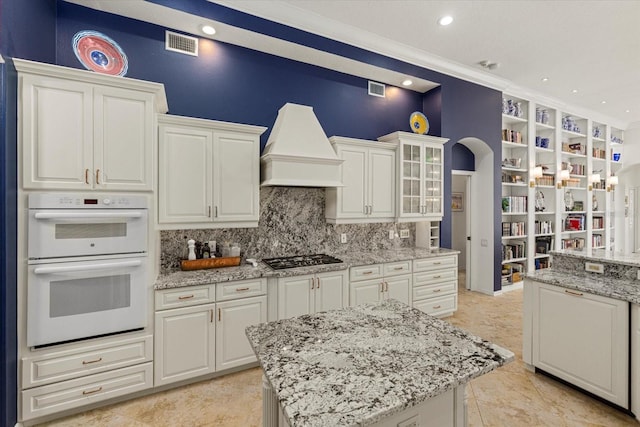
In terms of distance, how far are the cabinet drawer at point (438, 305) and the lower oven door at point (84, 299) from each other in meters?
3.05

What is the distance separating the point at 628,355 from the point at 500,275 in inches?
121

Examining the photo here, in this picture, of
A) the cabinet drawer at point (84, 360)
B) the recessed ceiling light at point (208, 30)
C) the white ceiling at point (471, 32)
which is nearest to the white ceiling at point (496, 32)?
the white ceiling at point (471, 32)

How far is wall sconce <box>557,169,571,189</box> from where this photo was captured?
552cm

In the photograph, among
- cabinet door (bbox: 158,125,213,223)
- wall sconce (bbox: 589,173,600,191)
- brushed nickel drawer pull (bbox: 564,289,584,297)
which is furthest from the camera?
wall sconce (bbox: 589,173,600,191)

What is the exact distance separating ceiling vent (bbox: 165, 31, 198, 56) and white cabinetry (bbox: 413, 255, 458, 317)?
3.48m

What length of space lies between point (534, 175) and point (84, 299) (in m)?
6.48

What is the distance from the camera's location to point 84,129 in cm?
216

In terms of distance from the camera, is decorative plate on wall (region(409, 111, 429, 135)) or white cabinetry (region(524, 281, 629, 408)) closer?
white cabinetry (region(524, 281, 629, 408))

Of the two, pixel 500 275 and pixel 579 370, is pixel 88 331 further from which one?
pixel 500 275

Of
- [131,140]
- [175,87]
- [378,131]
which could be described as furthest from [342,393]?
[378,131]

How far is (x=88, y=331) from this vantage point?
215 centimetres

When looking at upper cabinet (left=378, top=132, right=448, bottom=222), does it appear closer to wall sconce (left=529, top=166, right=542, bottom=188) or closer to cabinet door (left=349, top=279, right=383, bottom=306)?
cabinet door (left=349, top=279, right=383, bottom=306)

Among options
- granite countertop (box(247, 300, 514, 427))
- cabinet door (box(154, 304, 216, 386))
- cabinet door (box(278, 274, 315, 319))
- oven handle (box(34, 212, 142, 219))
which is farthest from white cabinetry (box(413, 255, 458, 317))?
oven handle (box(34, 212, 142, 219))

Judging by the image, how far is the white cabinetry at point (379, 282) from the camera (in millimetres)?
3289
